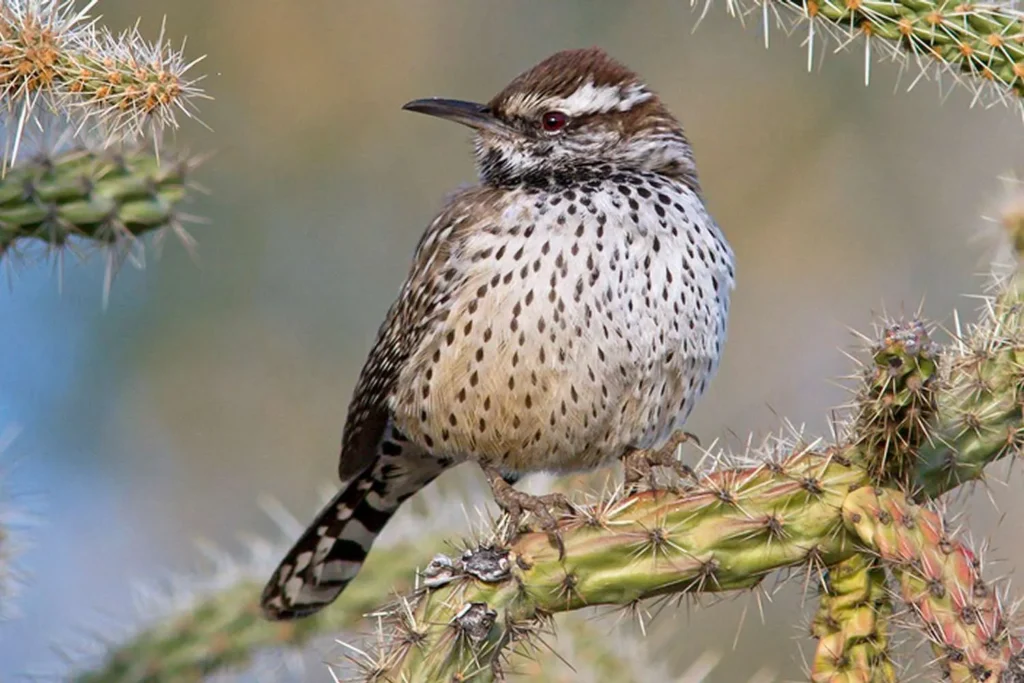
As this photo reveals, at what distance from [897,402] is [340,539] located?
6.38 feet

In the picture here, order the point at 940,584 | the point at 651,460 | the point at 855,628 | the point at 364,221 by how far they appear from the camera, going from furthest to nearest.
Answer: the point at 364,221 < the point at 651,460 < the point at 855,628 < the point at 940,584

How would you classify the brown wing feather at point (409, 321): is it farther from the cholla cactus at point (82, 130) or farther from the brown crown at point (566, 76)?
the cholla cactus at point (82, 130)

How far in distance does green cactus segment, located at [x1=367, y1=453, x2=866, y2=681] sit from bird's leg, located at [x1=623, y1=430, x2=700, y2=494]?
66cm

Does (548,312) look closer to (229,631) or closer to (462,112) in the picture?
(462,112)

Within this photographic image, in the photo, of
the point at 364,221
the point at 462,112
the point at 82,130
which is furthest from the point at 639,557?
the point at 364,221

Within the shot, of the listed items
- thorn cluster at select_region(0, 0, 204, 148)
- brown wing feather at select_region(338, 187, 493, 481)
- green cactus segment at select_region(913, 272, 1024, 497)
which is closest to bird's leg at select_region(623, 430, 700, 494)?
brown wing feather at select_region(338, 187, 493, 481)

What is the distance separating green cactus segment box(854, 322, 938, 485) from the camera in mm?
2287

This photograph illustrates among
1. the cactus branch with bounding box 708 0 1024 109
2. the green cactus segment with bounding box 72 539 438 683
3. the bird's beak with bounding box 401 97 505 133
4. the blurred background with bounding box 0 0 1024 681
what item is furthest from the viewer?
the blurred background with bounding box 0 0 1024 681

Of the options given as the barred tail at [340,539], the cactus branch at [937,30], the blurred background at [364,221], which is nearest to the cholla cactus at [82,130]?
the barred tail at [340,539]

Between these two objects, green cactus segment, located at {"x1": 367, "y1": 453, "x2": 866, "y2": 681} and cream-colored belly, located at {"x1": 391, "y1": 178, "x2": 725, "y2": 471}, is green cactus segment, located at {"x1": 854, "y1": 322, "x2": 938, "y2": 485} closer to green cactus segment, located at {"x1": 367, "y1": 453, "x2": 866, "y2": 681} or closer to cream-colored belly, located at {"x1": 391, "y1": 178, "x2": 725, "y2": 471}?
green cactus segment, located at {"x1": 367, "y1": 453, "x2": 866, "y2": 681}

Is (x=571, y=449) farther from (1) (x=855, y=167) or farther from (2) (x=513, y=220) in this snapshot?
(1) (x=855, y=167)

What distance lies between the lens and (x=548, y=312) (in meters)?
3.23

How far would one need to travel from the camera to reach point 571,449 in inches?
137

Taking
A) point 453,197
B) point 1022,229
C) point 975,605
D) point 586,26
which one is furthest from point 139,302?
point 975,605
